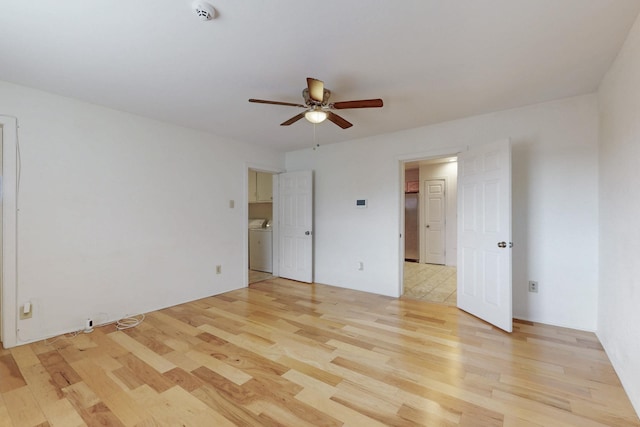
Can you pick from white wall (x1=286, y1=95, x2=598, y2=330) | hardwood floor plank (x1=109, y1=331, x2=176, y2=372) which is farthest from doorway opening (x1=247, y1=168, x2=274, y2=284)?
hardwood floor plank (x1=109, y1=331, x2=176, y2=372)

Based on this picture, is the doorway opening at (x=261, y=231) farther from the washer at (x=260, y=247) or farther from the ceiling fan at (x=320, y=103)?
the ceiling fan at (x=320, y=103)

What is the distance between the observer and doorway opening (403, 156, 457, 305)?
6316mm

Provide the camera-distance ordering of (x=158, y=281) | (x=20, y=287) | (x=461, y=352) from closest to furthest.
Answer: (x=461, y=352) < (x=20, y=287) < (x=158, y=281)

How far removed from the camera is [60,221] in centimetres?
274

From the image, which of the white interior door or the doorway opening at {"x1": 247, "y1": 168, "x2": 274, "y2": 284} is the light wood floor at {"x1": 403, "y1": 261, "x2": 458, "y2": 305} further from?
the doorway opening at {"x1": 247, "y1": 168, "x2": 274, "y2": 284}

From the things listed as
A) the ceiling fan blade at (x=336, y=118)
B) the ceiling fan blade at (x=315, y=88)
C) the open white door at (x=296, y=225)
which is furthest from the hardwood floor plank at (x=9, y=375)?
the open white door at (x=296, y=225)

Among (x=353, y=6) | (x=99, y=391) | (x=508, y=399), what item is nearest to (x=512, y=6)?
(x=353, y=6)

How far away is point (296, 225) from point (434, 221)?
361 centimetres

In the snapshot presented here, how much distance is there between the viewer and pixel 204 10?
1.57 m

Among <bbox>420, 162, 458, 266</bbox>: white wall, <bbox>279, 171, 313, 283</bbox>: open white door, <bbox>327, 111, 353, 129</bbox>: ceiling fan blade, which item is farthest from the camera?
<bbox>420, 162, 458, 266</bbox>: white wall

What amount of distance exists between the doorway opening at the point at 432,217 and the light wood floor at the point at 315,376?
336cm

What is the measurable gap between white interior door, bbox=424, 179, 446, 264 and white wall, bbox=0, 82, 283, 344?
15.2 ft

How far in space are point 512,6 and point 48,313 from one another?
4.45 m

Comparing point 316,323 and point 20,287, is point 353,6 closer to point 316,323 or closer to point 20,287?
point 316,323
